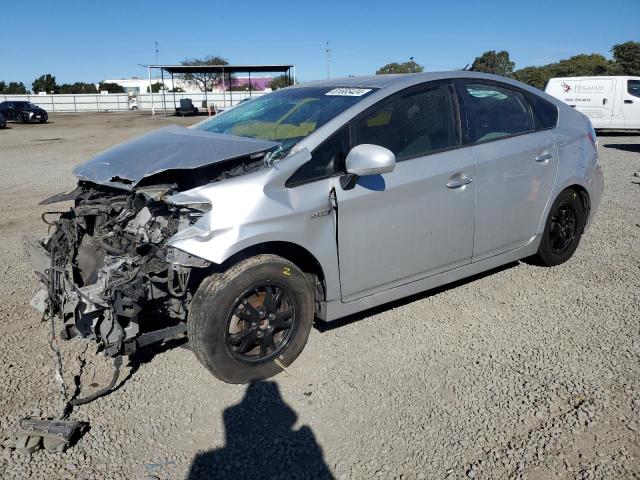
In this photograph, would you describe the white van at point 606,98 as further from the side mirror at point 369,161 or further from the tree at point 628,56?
the tree at point 628,56

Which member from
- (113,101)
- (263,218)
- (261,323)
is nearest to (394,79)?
(263,218)

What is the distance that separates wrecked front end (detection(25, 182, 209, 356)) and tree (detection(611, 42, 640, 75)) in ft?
158

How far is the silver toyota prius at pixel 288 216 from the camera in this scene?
9.91 feet

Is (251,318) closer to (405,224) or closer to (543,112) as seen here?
(405,224)

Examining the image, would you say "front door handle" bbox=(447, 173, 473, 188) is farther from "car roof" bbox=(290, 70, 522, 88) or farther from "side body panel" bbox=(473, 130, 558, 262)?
"car roof" bbox=(290, 70, 522, 88)

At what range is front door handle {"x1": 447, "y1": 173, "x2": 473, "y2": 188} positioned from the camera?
12.5 feet

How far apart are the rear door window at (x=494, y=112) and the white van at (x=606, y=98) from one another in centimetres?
1438

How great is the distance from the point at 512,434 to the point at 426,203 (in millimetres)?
1594

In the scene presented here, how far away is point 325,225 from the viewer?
3.30m

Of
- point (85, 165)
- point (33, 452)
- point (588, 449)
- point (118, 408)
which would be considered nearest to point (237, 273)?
point (118, 408)

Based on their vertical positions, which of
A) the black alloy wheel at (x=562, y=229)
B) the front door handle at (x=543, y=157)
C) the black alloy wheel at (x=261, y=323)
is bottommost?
the black alloy wheel at (x=261, y=323)

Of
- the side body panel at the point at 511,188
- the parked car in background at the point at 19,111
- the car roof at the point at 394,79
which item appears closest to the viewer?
the car roof at the point at 394,79

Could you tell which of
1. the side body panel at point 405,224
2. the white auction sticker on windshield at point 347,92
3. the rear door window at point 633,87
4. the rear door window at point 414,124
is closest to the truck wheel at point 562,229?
the side body panel at point 405,224

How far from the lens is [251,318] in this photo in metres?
3.20
